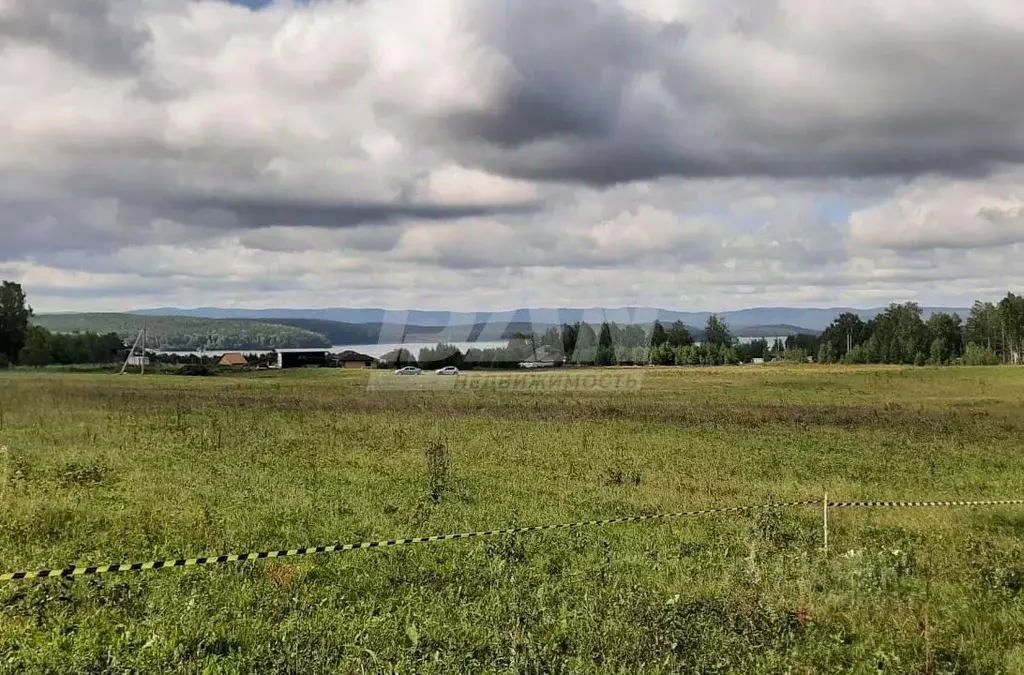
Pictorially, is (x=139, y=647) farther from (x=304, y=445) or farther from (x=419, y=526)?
(x=304, y=445)

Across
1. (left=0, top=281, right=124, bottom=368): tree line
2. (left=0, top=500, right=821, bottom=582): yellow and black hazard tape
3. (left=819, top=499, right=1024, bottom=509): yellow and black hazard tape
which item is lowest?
(left=819, top=499, right=1024, bottom=509): yellow and black hazard tape

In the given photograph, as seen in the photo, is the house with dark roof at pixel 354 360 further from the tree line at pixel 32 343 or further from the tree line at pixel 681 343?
the tree line at pixel 32 343

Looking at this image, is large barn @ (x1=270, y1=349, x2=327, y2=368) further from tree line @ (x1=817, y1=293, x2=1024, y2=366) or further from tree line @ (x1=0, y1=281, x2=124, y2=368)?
tree line @ (x1=817, y1=293, x2=1024, y2=366)

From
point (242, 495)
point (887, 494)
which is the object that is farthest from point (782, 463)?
point (242, 495)

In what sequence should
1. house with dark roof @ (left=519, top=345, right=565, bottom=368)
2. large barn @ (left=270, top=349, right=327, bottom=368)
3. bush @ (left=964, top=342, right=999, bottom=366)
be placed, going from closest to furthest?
house with dark roof @ (left=519, top=345, right=565, bottom=368) → large barn @ (left=270, top=349, right=327, bottom=368) → bush @ (left=964, top=342, right=999, bottom=366)

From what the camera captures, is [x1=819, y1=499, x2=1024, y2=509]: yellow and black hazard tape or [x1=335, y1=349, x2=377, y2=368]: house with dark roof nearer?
[x1=819, y1=499, x2=1024, y2=509]: yellow and black hazard tape

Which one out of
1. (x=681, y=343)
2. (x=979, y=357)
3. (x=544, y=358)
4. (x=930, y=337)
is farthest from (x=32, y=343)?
(x=930, y=337)

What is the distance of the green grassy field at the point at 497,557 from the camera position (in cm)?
751

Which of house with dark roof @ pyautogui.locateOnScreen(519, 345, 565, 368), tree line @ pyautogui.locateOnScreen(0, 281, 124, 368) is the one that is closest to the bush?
house with dark roof @ pyautogui.locateOnScreen(519, 345, 565, 368)

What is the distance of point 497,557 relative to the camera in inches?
415

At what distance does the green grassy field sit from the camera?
7.51m

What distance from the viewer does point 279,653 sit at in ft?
23.3

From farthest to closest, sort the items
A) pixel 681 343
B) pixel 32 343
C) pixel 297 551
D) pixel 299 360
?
pixel 681 343
pixel 299 360
pixel 32 343
pixel 297 551

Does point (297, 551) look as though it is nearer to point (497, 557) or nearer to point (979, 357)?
point (497, 557)
